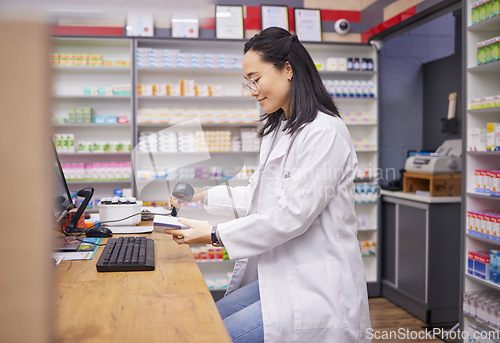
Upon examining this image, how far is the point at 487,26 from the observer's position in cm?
309

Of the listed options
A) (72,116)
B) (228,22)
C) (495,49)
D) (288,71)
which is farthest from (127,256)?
(228,22)

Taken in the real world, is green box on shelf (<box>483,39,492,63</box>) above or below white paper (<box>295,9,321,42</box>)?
below

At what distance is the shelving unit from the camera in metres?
4.73

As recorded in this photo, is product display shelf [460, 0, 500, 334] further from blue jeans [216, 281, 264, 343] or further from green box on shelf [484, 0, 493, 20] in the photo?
blue jeans [216, 281, 264, 343]

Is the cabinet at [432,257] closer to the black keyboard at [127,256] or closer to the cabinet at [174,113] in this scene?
the cabinet at [174,113]

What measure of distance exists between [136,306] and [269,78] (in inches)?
36.0

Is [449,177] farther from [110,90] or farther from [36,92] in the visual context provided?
[36,92]

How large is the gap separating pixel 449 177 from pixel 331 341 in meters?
2.86

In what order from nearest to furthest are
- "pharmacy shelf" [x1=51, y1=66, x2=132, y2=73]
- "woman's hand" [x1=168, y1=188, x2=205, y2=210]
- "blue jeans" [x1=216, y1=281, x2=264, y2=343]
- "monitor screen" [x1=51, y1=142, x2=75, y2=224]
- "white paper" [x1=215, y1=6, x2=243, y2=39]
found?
"blue jeans" [x1=216, y1=281, x2=264, y2=343] → "monitor screen" [x1=51, y1=142, x2=75, y2=224] → "woman's hand" [x1=168, y1=188, x2=205, y2=210] → "pharmacy shelf" [x1=51, y1=66, x2=132, y2=73] → "white paper" [x1=215, y1=6, x2=243, y2=39]

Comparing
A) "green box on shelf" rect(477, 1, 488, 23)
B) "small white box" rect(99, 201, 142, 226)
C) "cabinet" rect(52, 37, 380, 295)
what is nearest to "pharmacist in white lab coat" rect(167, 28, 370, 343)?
"small white box" rect(99, 201, 142, 226)

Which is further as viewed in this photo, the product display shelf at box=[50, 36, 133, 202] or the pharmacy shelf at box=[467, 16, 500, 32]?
the product display shelf at box=[50, 36, 133, 202]

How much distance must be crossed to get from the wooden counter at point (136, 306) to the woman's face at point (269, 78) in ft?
2.15

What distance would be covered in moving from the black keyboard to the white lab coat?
282mm

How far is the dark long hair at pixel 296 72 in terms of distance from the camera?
1596 mm
